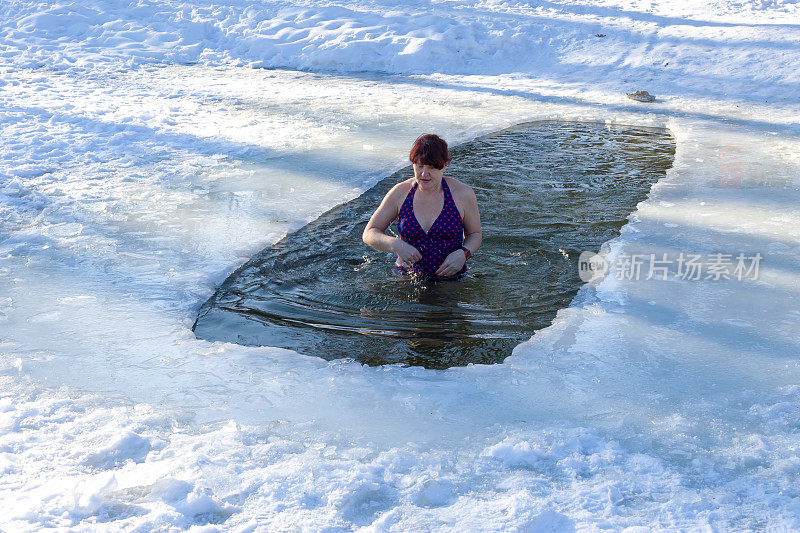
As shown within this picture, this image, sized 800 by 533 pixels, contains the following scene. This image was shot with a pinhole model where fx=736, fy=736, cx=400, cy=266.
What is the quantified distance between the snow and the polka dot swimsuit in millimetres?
883

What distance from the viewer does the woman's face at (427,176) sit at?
4.23 meters

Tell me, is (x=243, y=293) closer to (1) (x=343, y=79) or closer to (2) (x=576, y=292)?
(2) (x=576, y=292)

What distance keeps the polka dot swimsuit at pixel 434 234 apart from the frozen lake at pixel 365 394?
0.89m

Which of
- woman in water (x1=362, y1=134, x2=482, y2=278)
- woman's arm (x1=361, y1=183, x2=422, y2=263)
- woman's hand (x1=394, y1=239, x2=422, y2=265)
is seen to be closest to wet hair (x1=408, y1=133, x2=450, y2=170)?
woman in water (x1=362, y1=134, x2=482, y2=278)

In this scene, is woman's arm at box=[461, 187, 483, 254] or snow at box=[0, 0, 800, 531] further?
woman's arm at box=[461, 187, 483, 254]

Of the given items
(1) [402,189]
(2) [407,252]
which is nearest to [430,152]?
(1) [402,189]

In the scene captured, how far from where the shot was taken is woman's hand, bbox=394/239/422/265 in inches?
167

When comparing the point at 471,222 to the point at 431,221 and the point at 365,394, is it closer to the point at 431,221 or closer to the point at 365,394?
the point at 431,221

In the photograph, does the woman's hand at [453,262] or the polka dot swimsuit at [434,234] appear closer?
the woman's hand at [453,262]

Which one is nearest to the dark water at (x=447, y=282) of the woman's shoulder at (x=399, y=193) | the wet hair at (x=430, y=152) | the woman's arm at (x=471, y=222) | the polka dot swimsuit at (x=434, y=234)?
the polka dot swimsuit at (x=434, y=234)

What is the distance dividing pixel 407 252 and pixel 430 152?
59cm

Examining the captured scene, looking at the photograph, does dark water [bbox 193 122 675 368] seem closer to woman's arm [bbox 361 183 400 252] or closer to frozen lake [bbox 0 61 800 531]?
frozen lake [bbox 0 61 800 531]

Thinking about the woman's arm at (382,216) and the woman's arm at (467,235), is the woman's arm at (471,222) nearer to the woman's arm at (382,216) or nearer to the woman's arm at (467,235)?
the woman's arm at (467,235)

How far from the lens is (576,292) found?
4461mm
